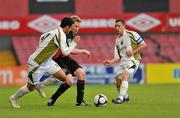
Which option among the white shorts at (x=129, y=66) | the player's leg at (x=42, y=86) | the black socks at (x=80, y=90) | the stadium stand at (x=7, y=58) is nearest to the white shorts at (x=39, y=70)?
the black socks at (x=80, y=90)

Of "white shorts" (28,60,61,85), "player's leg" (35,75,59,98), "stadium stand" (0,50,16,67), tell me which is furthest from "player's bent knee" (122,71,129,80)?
"stadium stand" (0,50,16,67)

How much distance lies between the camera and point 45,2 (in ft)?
107

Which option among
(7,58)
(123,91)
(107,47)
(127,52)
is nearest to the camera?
(123,91)

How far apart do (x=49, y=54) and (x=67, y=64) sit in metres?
0.94

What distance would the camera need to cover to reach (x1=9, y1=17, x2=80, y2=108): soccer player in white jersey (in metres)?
12.5

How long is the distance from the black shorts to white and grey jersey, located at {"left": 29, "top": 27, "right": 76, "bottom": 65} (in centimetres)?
77

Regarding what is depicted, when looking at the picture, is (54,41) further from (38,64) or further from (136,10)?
(136,10)

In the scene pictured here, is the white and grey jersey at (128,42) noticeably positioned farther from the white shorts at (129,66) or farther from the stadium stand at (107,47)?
the stadium stand at (107,47)

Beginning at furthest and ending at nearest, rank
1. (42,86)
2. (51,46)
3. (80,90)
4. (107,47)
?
(107,47), (42,86), (80,90), (51,46)

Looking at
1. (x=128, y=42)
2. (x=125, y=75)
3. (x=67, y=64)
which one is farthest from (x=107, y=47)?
(x=67, y=64)

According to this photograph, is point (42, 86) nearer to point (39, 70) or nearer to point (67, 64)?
point (67, 64)

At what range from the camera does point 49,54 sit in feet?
41.6

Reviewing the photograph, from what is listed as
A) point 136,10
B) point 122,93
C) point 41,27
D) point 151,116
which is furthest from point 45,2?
point 151,116

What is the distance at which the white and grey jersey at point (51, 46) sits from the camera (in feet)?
40.9
